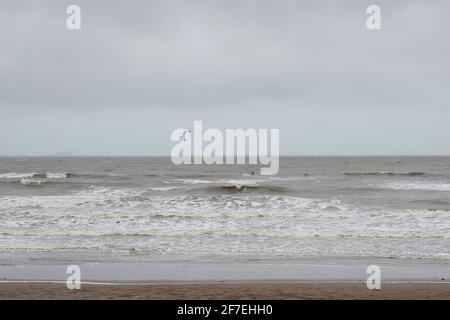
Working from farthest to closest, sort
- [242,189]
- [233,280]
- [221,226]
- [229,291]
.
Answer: [242,189] → [221,226] → [233,280] → [229,291]

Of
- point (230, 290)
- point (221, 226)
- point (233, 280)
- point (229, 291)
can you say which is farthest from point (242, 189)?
point (229, 291)

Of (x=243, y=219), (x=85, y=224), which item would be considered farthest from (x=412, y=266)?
(x=85, y=224)

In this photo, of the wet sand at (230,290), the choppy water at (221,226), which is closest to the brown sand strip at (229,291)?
the wet sand at (230,290)

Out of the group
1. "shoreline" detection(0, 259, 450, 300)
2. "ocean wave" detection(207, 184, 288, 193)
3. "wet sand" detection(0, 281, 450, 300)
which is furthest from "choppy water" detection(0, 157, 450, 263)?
"wet sand" detection(0, 281, 450, 300)

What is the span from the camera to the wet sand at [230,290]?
8.45 meters

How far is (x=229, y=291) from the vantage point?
8883 millimetres

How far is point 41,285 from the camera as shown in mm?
9438

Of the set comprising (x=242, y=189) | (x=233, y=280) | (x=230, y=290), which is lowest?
(x=242, y=189)

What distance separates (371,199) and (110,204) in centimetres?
1393

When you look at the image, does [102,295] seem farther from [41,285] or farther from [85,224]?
[85,224]

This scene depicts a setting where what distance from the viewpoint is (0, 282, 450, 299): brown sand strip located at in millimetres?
8438

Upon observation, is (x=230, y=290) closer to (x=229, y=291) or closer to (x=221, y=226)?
(x=229, y=291)

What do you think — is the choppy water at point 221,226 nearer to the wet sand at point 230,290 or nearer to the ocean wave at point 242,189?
the ocean wave at point 242,189

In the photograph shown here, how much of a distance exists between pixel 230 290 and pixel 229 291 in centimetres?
10
